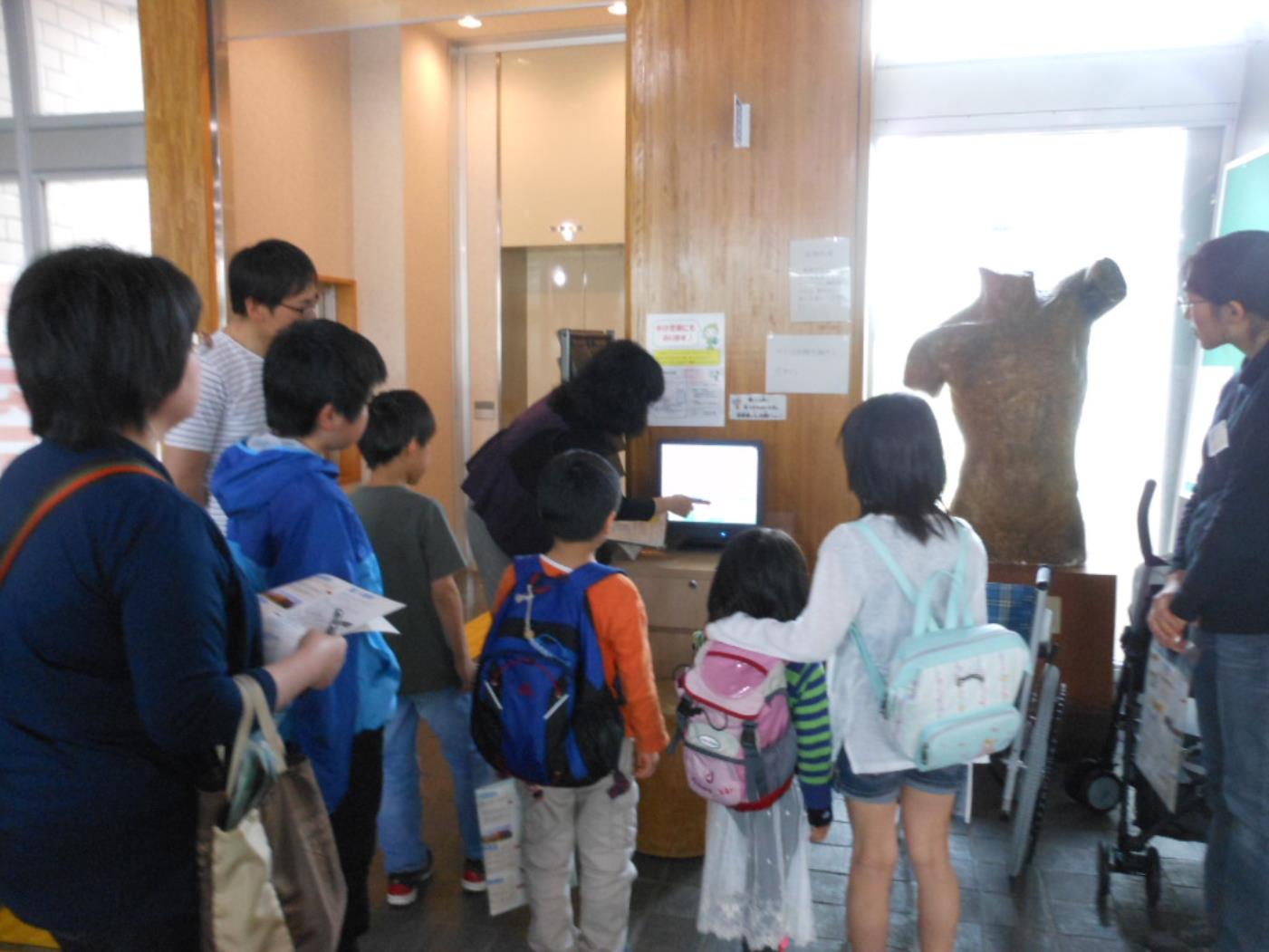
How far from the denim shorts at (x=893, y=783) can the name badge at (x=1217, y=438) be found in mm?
873

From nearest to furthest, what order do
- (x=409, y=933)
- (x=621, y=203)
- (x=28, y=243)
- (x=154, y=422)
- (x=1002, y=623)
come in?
(x=154, y=422)
(x=409, y=933)
(x=1002, y=623)
(x=28, y=243)
(x=621, y=203)

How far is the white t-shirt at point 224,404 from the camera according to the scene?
6.24ft

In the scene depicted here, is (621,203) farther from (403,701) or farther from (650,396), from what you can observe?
(403,701)

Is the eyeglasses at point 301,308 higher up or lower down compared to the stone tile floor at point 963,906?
higher up

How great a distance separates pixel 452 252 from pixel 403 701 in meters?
4.15

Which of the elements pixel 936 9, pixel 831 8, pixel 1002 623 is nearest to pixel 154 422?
pixel 1002 623

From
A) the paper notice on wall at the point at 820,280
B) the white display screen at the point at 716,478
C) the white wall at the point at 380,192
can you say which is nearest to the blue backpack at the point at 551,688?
the white display screen at the point at 716,478

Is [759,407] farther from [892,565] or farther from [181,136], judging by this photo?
[181,136]

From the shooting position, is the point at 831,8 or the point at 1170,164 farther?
Result: the point at 1170,164

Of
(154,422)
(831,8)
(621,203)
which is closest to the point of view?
(154,422)

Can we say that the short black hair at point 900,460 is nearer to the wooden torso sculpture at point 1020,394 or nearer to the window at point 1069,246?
the wooden torso sculpture at point 1020,394

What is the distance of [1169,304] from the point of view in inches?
143

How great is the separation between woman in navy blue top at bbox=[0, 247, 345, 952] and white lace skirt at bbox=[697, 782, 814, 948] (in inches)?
43.6

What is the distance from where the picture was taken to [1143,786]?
96.9 inches
